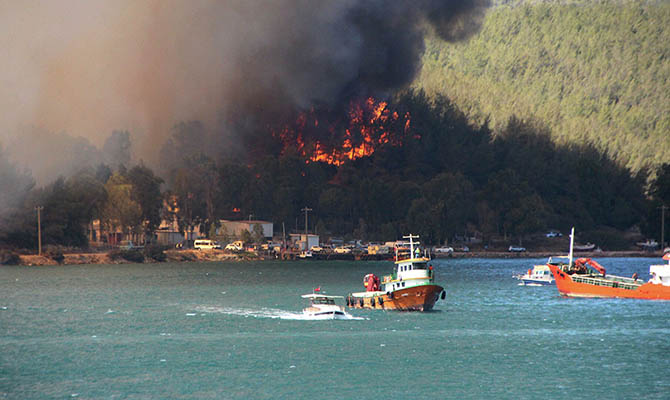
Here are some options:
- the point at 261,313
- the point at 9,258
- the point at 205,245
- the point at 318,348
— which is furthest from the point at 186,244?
the point at 318,348

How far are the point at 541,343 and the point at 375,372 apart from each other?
12.8 m

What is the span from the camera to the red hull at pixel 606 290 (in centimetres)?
7262

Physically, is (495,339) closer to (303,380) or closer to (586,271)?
(303,380)

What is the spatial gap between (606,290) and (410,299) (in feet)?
72.0

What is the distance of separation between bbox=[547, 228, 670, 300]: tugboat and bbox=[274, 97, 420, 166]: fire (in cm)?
11447

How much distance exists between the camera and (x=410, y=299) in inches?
2427

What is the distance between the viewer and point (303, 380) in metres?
40.7

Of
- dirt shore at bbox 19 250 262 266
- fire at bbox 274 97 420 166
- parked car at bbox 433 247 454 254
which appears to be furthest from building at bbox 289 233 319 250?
fire at bbox 274 97 420 166

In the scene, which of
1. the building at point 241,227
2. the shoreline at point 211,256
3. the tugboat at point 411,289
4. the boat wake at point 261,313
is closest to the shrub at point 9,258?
the shoreline at point 211,256

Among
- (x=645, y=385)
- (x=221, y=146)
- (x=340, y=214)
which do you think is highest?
(x=221, y=146)

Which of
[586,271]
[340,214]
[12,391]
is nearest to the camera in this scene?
[12,391]

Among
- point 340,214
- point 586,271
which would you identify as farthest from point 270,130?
point 586,271

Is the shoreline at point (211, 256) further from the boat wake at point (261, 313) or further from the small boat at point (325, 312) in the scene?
the small boat at point (325, 312)

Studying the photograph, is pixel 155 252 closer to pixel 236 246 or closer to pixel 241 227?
pixel 236 246
